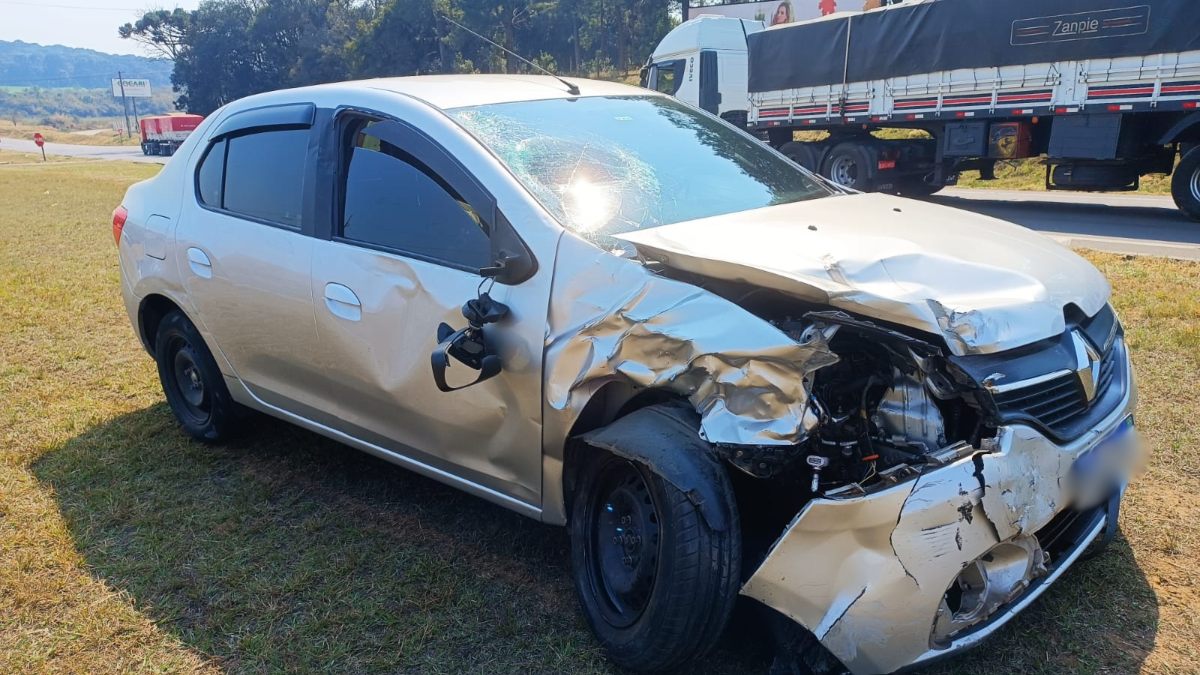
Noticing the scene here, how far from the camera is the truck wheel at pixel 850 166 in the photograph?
15.3 m

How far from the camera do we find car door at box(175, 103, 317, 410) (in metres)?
3.62

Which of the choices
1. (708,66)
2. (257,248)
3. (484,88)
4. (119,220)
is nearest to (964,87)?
(708,66)

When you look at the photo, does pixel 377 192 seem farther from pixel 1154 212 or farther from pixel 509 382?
pixel 1154 212

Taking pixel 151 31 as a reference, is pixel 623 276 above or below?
below

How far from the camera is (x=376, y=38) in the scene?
59.9 meters

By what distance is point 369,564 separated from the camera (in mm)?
3391

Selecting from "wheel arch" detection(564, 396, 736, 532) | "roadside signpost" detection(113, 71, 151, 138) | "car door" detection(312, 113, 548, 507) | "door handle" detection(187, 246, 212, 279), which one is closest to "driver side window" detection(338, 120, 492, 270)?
"car door" detection(312, 113, 548, 507)

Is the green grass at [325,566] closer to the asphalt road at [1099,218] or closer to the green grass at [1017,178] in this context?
the asphalt road at [1099,218]

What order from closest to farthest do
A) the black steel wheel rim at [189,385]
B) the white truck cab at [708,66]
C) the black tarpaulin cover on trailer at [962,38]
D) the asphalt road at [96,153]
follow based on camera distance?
the black steel wheel rim at [189,385] < the black tarpaulin cover on trailer at [962,38] < the white truck cab at [708,66] < the asphalt road at [96,153]

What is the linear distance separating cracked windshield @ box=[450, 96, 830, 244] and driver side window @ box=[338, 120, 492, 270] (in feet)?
0.79

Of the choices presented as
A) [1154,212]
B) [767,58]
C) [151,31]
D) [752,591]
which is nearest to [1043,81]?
[1154,212]

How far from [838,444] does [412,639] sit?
153 centimetres

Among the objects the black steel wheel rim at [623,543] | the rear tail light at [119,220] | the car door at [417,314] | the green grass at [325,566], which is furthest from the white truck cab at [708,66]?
the black steel wheel rim at [623,543]

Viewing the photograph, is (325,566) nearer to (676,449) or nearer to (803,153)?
(676,449)
